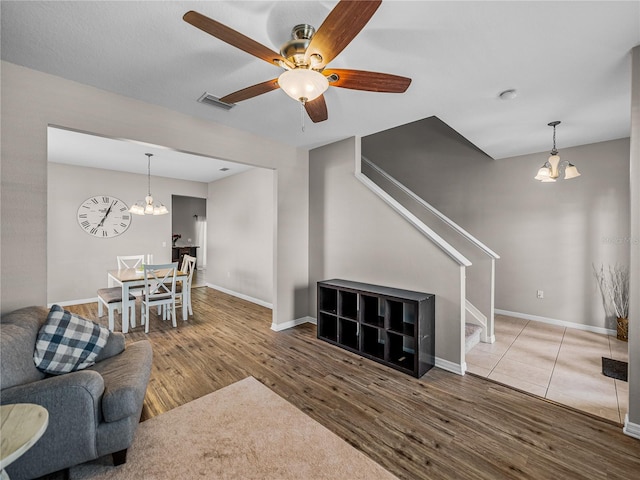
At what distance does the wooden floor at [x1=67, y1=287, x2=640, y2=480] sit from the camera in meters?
1.68

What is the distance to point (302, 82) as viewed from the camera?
1434 millimetres

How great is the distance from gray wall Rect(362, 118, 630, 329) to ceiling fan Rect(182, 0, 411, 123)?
369cm

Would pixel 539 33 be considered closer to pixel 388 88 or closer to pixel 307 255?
pixel 388 88

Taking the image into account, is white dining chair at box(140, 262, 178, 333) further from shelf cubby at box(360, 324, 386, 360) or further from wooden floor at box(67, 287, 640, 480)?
shelf cubby at box(360, 324, 386, 360)

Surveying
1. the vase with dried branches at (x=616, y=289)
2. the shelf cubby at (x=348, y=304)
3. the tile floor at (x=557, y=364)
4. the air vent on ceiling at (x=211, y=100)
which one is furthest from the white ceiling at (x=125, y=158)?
the vase with dried branches at (x=616, y=289)

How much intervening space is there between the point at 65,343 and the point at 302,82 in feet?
7.32

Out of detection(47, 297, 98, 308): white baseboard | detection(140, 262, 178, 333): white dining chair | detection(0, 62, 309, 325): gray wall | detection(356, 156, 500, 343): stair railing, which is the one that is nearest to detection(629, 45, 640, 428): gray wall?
detection(356, 156, 500, 343): stair railing

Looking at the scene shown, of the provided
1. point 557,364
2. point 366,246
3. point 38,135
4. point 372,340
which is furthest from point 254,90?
point 557,364

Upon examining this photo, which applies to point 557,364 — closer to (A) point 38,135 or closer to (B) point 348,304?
(B) point 348,304

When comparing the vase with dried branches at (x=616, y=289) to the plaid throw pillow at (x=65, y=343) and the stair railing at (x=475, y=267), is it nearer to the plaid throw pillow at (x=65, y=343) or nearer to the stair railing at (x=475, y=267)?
the stair railing at (x=475, y=267)

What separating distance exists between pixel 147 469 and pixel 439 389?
2235mm

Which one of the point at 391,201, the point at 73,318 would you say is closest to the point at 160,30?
the point at 73,318

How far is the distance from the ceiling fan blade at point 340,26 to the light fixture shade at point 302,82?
0.13m

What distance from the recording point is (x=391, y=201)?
11.0 feet
